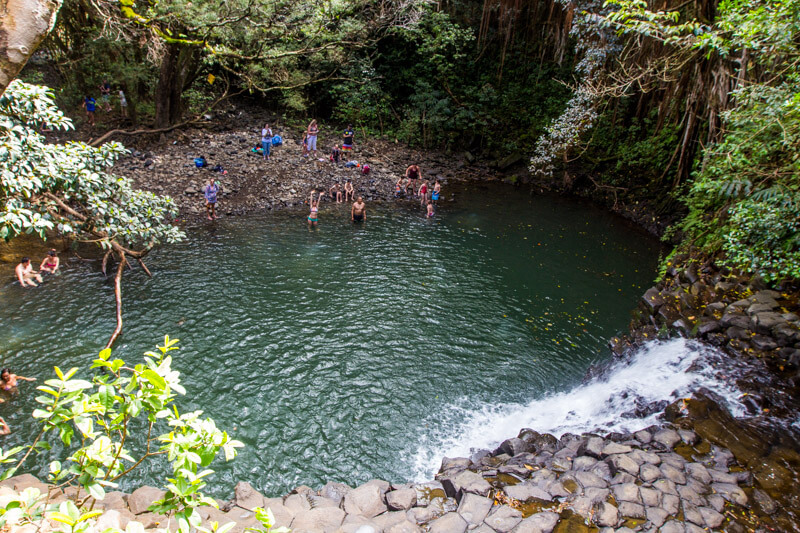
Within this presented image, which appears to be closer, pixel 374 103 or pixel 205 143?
pixel 205 143

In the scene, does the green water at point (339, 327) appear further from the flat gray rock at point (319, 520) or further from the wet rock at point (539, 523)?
the wet rock at point (539, 523)

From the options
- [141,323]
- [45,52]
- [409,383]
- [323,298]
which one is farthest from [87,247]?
[45,52]

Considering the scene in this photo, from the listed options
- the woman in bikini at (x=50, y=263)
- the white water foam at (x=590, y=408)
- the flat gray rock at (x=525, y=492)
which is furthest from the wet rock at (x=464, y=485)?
the woman in bikini at (x=50, y=263)

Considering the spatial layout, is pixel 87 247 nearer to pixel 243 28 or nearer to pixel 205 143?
pixel 205 143

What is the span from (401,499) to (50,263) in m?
12.4

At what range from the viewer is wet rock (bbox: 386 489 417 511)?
628 cm

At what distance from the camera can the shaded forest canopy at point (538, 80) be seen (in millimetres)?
9039

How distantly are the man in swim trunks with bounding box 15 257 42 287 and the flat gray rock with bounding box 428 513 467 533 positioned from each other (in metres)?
12.5

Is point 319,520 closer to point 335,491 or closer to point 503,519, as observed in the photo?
point 335,491

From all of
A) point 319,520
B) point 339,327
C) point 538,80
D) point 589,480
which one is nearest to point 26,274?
point 339,327

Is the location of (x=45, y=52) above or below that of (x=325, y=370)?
above

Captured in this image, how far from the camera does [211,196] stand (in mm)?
17281

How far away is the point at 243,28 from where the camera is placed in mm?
18156

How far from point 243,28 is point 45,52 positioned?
10.9 metres
